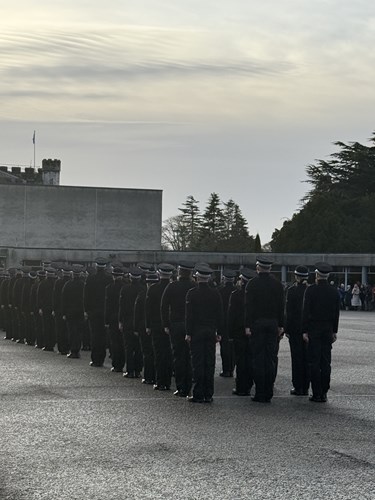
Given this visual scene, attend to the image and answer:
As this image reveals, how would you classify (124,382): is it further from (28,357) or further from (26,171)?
(26,171)

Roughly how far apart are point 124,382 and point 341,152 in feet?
272

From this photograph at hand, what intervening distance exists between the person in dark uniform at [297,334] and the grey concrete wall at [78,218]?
72305mm

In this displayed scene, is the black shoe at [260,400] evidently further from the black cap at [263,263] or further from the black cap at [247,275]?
the black cap at [247,275]

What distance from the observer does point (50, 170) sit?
375ft

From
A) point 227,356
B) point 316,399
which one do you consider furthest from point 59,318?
point 316,399

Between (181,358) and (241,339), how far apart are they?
102 centimetres

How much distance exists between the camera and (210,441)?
11.7 m

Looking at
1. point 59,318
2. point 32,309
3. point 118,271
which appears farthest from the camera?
point 32,309

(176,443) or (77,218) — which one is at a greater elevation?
(77,218)

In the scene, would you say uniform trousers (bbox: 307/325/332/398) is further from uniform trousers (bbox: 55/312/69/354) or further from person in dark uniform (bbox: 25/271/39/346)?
person in dark uniform (bbox: 25/271/39/346)

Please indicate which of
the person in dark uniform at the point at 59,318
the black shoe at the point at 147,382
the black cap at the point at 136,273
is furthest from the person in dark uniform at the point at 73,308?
the black shoe at the point at 147,382

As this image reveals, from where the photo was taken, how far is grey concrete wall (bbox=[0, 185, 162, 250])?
292ft

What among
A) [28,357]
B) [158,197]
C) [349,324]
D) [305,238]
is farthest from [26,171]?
[28,357]

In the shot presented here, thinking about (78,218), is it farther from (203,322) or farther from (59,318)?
(203,322)
